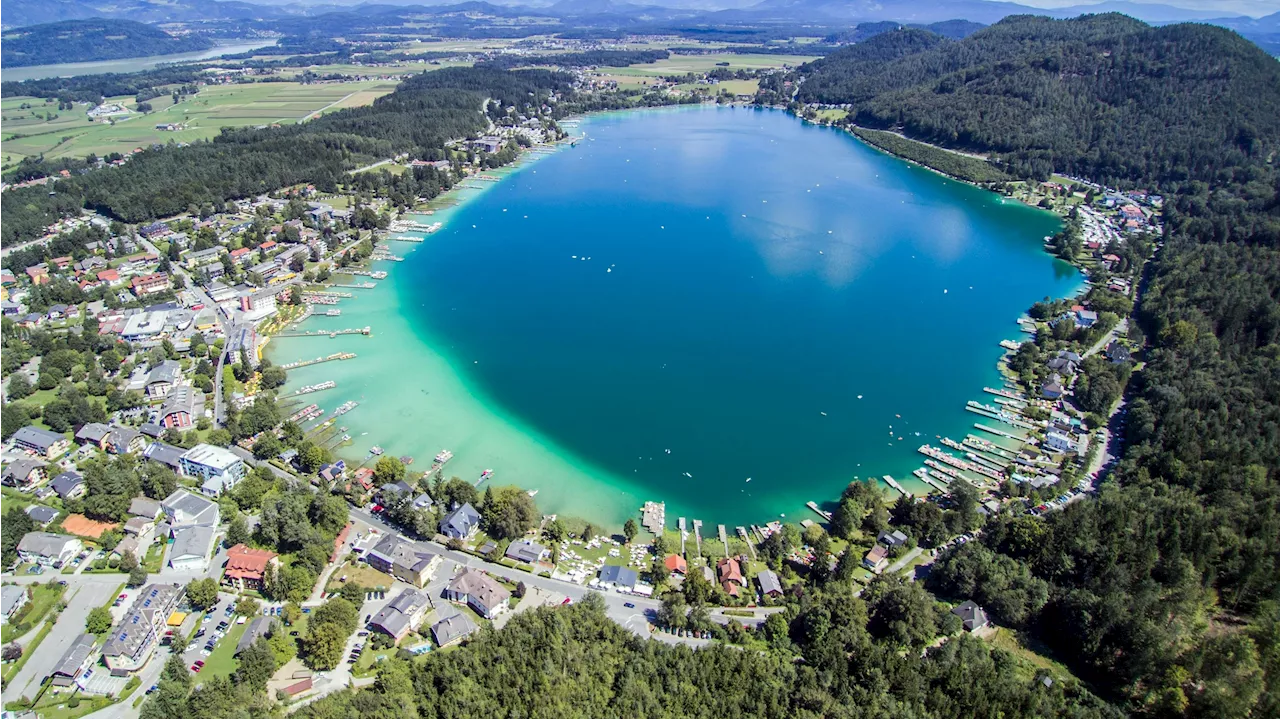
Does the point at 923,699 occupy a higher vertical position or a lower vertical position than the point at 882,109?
lower

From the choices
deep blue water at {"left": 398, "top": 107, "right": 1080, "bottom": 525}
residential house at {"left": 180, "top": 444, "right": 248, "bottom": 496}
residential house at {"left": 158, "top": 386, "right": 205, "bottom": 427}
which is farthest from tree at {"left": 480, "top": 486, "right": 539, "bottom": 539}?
residential house at {"left": 158, "top": 386, "right": 205, "bottom": 427}

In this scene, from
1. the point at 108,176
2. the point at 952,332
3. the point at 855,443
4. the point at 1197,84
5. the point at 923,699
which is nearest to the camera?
the point at 923,699

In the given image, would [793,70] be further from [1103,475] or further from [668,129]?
[1103,475]

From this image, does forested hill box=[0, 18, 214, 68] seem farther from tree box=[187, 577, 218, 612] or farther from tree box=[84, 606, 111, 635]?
tree box=[187, 577, 218, 612]

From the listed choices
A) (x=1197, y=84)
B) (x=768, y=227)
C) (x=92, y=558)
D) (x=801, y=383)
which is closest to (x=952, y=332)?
(x=801, y=383)

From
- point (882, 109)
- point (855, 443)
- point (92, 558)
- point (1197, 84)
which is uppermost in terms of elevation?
point (1197, 84)

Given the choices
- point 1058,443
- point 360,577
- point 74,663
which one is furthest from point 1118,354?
point 74,663
